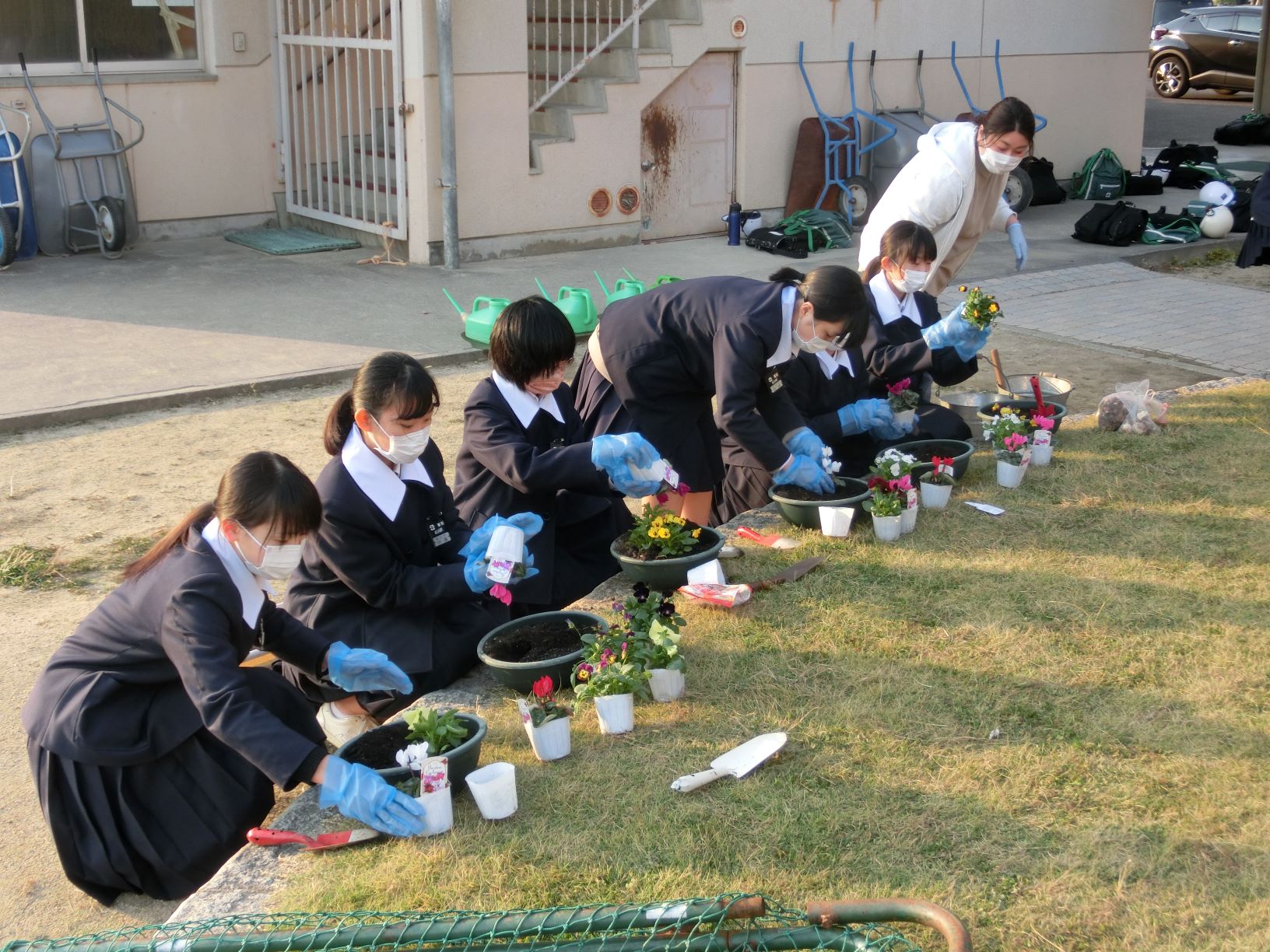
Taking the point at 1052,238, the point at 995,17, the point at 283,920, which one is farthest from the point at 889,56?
the point at 283,920

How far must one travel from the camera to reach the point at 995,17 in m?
12.6

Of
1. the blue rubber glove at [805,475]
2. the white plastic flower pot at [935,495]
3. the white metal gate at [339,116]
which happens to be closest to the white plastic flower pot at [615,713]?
the blue rubber glove at [805,475]

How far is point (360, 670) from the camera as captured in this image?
3338mm

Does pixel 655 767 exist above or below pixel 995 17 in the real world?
below

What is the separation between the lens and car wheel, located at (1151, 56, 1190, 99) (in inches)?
854

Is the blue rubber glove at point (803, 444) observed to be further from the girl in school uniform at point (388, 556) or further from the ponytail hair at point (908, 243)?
the girl in school uniform at point (388, 556)

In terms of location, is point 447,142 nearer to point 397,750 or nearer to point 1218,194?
point 397,750

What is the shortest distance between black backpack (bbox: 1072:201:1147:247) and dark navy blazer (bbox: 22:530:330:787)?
9.62m

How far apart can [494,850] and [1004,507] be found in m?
2.67

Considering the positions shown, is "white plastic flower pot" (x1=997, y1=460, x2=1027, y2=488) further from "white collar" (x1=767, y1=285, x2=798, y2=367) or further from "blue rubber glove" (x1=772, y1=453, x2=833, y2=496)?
"white collar" (x1=767, y1=285, x2=798, y2=367)

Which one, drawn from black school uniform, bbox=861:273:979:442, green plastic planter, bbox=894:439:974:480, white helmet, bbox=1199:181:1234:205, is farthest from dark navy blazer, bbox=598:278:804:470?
white helmet, bbox=1199:181:1234:205

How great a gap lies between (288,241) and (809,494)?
6.87 metres

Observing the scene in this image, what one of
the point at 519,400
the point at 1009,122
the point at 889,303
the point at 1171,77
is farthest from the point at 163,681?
the point at 1171,77

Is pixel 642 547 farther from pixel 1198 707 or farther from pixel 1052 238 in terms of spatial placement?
pixel 1052 238
